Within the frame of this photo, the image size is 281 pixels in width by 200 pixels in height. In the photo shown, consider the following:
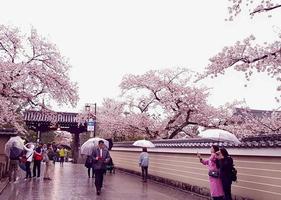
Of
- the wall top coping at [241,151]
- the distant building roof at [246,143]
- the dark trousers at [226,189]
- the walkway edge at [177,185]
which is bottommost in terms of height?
the walkway edge at [177,185]

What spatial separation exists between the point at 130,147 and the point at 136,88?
301 inches

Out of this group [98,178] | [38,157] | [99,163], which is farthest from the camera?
[38,157]

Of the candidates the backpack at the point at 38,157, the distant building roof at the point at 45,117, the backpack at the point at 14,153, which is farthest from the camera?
the distant building roof at the point at 45,117

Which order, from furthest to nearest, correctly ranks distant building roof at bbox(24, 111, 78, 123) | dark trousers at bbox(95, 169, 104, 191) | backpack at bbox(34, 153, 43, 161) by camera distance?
distant building roof at bbox(24, 111, 78, 123)
backpack at bbox(34, 153, 43, 161)
dark trousers at bbox(95, 169, 104, 191)

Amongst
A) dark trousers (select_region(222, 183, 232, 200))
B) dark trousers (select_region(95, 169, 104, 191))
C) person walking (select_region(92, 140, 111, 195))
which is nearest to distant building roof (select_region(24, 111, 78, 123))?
person walking (select_region(92, 140, 111, 195))

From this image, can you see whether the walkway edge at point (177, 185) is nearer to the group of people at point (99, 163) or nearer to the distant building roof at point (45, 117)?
the group of people at point (99, 163)

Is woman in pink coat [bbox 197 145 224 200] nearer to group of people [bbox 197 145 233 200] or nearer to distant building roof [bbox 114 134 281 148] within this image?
group of people [bbox 197 145 233 200]

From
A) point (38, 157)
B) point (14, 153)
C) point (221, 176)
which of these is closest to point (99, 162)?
point (14, 153)

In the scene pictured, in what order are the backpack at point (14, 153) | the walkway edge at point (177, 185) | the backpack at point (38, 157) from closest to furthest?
1. the walkway edge at point (177, 185)
2. the backpack at point (14, 153)
3. the backpack at point (38, 157)

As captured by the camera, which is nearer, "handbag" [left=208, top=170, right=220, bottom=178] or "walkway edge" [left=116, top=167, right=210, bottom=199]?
"handbag" [left=208, top=170, right=220, bottom=178]

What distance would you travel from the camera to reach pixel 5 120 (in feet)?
71.2

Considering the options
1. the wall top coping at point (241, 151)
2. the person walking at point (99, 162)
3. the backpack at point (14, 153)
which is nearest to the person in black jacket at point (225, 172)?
the wall top coping at point (241, 151)

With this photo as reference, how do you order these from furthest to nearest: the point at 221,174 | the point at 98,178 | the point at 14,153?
the point at 14,153 < the point at 98,178 < the point at 221,174

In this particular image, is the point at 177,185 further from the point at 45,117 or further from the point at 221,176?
the point at 45,117
